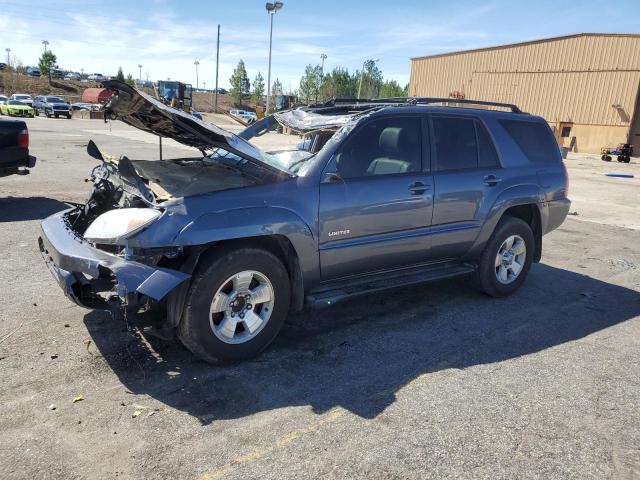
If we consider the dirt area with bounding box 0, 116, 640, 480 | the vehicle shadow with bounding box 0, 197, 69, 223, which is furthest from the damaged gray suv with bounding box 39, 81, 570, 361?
the vehicle shadow with bounding box 0, 197, 69, 223

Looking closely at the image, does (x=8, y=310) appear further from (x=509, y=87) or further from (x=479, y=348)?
(x=509, y=87)

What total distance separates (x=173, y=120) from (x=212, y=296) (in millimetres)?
1297

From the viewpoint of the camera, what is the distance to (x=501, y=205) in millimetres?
5184

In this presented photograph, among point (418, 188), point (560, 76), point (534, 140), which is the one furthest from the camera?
point (560, 76)

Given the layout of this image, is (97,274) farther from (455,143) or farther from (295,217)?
(455,143)

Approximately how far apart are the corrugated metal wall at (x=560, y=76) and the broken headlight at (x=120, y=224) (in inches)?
1479

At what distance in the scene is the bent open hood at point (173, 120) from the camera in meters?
3.66

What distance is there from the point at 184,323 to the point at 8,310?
2.02 meters

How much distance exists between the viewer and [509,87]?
3975cm

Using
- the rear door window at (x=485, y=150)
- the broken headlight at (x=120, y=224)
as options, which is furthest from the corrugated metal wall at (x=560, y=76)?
the broken headlight at (x=120, y=224)

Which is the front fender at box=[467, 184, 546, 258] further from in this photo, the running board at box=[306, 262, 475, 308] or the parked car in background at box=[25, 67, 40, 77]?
the parked car in background at box=[25, 67, 40, 77]

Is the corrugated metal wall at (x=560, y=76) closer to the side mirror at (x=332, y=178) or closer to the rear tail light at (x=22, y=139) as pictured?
the rear tail light at (x=22, y=139)

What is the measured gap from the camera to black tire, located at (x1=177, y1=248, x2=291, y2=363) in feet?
11.3

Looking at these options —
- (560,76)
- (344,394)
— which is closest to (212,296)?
(344,394)
